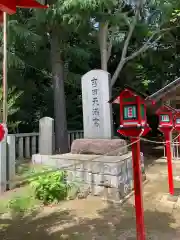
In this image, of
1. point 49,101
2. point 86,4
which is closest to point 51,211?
point 86,4

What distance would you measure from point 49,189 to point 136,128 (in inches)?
89.0

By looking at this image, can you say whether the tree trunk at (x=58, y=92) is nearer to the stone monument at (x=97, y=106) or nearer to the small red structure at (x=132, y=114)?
the stone monument at (x=97, y=106)

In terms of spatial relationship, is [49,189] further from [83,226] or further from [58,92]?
[58,92]

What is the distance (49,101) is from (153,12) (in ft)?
18.9

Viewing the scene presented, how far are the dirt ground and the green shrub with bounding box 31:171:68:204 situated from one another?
19cm

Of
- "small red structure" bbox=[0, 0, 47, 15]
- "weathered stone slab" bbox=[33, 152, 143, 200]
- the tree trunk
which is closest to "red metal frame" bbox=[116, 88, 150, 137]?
"small red structure" bbox=[0, 0, 47, 15]

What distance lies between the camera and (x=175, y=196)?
4.33m

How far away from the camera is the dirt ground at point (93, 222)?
292 centimetres

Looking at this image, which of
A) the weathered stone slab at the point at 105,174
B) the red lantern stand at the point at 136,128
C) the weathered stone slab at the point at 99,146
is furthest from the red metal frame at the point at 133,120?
the weathered stone slab at the point at 99,146

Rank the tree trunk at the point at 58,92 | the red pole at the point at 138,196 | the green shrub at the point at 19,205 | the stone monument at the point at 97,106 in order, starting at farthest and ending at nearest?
the tree trunk at the point at 58,92, the stone monument at the point at 97,106, the green shrub at the point at 19,205, the red pole at the point at 138,196

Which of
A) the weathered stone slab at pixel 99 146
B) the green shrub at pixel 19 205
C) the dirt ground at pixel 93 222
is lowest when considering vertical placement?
the dirt ground at pixel 93 222

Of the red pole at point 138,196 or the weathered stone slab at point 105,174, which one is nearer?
the red pole at point 138,196

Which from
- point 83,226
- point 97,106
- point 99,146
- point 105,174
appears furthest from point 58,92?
point 83,226

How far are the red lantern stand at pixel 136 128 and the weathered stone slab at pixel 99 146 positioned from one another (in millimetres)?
2431
